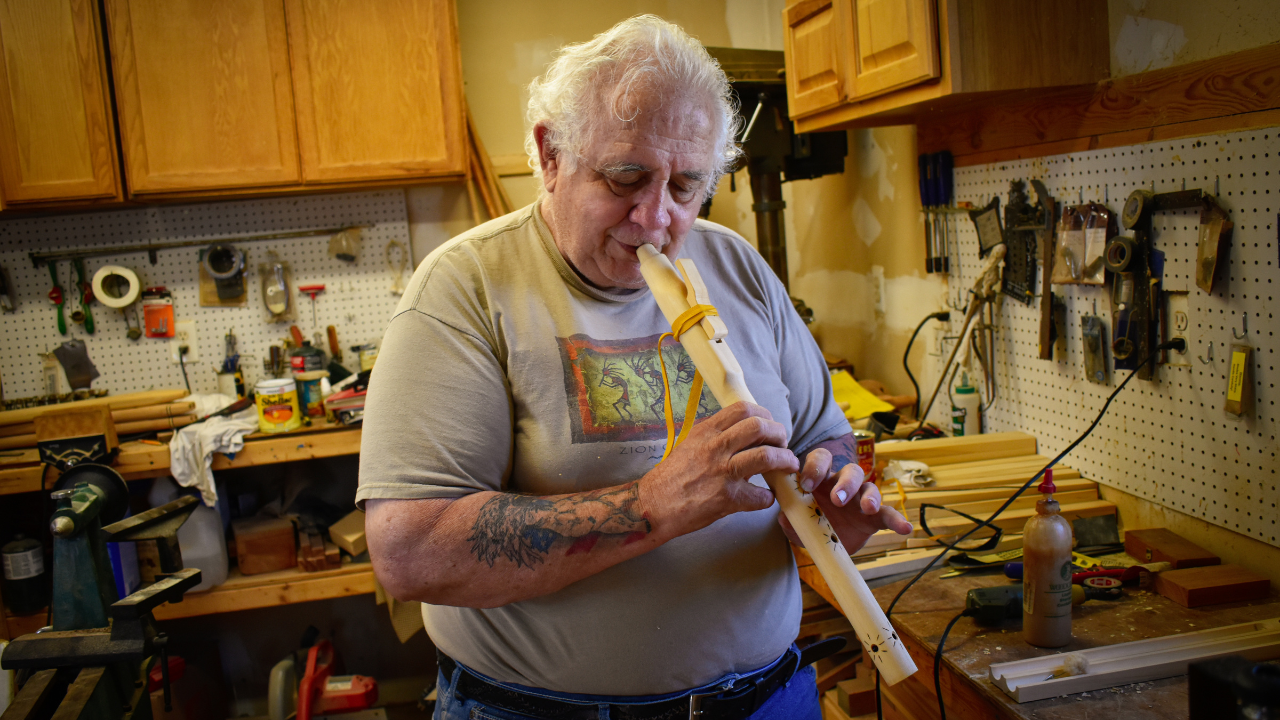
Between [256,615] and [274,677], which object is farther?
[256,615]

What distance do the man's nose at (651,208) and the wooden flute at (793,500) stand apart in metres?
0.04

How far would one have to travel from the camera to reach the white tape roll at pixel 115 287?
9.41 ft

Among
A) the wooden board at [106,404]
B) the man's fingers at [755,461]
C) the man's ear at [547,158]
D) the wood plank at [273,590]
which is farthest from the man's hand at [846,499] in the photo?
the wooden board at [106,404]

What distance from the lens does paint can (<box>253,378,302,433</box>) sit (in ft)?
8.28

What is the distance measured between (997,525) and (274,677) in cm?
226

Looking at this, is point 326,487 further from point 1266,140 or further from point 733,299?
point 1266,140

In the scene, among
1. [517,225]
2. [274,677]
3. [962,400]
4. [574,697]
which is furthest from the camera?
[274,677]

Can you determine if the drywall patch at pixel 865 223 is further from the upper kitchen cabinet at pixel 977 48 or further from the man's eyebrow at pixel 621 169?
the man's eyebrow at pixel 621 169

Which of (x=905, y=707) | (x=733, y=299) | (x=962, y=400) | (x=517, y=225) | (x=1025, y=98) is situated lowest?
(x=905, y=707)

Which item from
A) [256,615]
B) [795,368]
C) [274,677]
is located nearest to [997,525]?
[795,368]

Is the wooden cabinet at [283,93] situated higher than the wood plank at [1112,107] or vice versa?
the wooden cabinet at [283,93]

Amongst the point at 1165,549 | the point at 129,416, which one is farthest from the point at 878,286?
the point at 129,416

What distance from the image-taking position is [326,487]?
300cm

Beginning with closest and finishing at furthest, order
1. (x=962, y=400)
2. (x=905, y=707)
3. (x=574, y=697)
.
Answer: (x=574, y=697)
(x=905, y=707)
(x=962, y=400)
